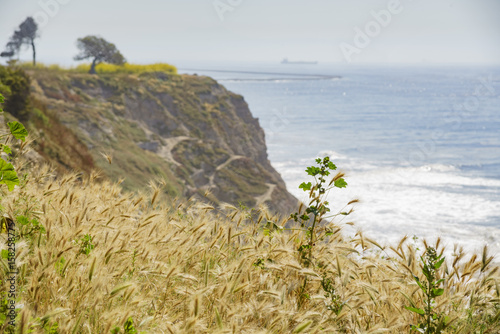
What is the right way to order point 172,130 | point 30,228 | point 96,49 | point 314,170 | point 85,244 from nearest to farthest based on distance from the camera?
point 85,244, point 30,228, point 314,170, point 172,130, point 96,49

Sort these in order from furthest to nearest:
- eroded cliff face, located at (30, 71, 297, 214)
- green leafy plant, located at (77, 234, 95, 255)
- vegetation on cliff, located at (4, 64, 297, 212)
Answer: eroded cliff face, located at (30, 71, 297, 214), vegetation on cliff, located at (4, 64, 297, 212), green leafy plant, located at (77, 234, 95, 255)

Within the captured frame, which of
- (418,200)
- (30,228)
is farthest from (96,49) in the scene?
(30,228)

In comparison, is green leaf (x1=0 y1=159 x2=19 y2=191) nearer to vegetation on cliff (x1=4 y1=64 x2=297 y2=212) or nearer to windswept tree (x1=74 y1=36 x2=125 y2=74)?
vegetation on cliff (x1=4 y1=64 x2=297 y2=212)

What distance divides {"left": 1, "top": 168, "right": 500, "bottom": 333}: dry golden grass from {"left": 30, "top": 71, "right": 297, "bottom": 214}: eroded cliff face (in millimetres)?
23900

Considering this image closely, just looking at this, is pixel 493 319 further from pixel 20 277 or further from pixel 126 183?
pixel 126 183

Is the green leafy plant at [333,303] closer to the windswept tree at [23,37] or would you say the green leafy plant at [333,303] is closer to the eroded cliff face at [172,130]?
the eroded cliff face at [172,130]

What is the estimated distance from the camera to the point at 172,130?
180ft

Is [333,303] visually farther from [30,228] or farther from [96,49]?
[96,49]

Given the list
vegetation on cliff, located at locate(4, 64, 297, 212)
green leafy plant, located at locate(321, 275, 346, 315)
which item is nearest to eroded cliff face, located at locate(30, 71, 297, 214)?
vegetation on cliff, located at locate(4, 64, 297, 212)

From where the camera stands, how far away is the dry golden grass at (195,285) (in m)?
2.43

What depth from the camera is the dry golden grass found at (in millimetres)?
2428

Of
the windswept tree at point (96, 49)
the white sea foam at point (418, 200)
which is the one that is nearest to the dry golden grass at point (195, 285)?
the white sea foam at point (418, 200)

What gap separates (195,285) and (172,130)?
52930 millimetres

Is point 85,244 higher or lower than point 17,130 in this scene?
lower
